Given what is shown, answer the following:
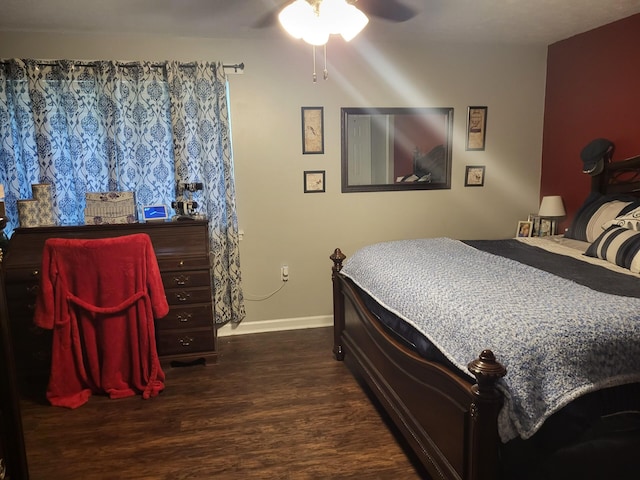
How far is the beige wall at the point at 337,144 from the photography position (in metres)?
3.72

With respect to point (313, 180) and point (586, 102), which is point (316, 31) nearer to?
point (313, 180)

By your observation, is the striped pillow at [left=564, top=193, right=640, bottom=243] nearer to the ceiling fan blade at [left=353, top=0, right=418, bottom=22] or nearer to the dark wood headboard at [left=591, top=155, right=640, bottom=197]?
the dark wood headboard at [left=591, top=155, right=640, bottom=197]

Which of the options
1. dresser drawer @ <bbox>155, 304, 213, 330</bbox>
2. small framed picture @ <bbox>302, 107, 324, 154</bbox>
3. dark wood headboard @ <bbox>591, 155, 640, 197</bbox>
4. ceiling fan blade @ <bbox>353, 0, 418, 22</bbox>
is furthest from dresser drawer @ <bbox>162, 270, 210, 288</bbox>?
dark wood headboard @ <bbox>591, 155, 640, 197</bbox>

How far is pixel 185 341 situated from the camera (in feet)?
10.8

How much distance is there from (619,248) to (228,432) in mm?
2409

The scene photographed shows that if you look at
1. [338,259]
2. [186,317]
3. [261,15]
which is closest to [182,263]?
[186,317]

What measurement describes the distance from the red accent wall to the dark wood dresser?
3.09 m

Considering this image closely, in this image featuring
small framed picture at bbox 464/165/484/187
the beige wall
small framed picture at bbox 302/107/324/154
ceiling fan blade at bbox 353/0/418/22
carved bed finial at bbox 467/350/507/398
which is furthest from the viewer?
small framed picture at bbox 464/165/484/187

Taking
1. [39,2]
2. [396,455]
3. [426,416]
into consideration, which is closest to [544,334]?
[426,416]

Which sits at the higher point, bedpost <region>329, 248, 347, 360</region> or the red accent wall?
the red accent wall

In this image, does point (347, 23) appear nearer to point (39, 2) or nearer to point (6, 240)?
point (39, 2)

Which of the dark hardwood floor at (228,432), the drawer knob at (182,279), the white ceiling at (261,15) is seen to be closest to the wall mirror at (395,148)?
the white ceiling at (261,15)

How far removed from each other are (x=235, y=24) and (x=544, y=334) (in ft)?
9.40

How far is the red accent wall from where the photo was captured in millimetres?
3371
